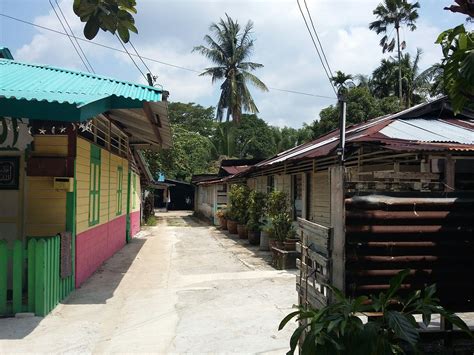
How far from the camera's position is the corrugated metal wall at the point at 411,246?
328cm

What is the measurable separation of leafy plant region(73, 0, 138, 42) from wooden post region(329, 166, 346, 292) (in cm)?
177

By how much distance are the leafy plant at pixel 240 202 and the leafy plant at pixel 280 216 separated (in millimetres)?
5186

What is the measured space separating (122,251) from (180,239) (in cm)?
378

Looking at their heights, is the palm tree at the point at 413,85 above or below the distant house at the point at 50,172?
above

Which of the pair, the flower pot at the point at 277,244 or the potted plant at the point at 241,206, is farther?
the potted plant at the point at 241,206

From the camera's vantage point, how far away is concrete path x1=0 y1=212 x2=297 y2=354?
4816 mm

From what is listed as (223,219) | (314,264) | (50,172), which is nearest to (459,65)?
(314,264)

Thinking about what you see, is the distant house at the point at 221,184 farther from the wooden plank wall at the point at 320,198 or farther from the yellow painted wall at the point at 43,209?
the yellow painted wall at the point at 43,209

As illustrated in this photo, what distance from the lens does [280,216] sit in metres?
11.1

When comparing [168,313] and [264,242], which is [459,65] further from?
[264,242]

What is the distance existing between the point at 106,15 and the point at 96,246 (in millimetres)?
7298

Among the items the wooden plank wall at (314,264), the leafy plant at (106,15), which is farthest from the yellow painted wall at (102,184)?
the leafy plant at (106,15)

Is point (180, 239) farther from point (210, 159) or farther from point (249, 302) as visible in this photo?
point (210, 159)

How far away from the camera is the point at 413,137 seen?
288 inches
